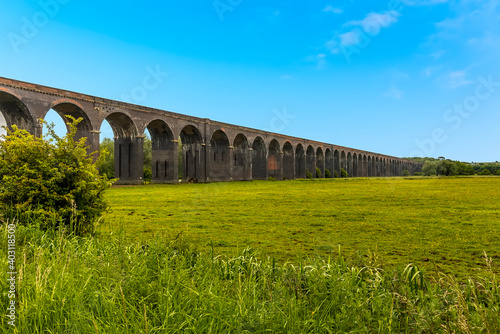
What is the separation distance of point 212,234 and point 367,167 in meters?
79.0

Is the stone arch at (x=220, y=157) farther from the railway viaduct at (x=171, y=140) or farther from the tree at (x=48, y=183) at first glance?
the tree at (x=48, y=183)

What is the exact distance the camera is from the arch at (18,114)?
1955 centimetres

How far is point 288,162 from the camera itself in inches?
1923

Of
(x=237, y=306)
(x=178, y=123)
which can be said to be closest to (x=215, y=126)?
(x=178, y=123)

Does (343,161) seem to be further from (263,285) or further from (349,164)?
(263,285)

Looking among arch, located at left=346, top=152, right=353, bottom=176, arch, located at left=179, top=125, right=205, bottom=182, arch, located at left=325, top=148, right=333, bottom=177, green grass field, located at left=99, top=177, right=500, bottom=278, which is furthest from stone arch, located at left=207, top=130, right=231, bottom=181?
arch, located at left=346, top=152, right=353, bottom=176

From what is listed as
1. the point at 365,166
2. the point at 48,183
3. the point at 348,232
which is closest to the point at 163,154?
the point at 48,183

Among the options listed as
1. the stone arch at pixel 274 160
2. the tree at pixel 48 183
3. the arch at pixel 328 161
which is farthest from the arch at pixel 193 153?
the arch at pixel 328 161

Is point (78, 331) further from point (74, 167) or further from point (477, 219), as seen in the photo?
point (477, 219)

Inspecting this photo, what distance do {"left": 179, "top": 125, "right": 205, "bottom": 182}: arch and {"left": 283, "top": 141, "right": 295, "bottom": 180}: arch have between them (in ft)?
57.9

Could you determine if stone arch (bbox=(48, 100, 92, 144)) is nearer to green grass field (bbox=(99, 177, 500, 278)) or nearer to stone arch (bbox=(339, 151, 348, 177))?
green grass field (bbox=(99, 177, 500, 278))

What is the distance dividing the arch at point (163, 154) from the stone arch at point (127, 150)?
3.00 m

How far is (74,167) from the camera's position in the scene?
5.04 m

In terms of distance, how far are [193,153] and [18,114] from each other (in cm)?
1655
